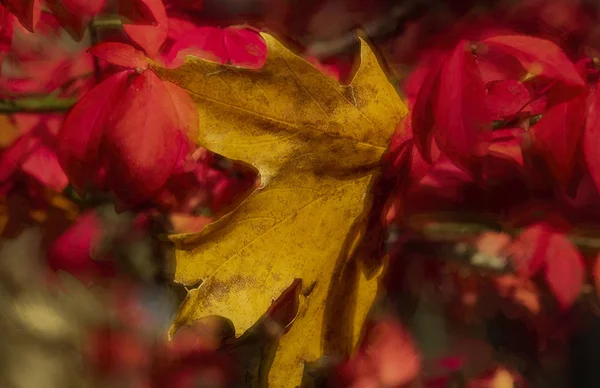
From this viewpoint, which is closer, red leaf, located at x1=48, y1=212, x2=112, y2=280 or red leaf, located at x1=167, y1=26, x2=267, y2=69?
red leaf, located at x1=167, y1=26, x2=267, y2=69

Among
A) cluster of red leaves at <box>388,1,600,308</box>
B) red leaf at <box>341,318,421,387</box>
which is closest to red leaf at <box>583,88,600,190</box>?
cluster of red leaves at <box>388,1,600,308</box>

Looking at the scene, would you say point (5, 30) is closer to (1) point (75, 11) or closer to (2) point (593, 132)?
(1) point (75, 11)

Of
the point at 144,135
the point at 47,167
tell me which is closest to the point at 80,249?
the point at 47,167

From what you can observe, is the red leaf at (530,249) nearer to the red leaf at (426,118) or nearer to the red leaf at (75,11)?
the red leaf at (426,118)

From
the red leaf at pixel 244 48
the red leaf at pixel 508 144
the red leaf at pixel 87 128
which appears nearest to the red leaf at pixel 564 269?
the red leaf at pixel 508 144

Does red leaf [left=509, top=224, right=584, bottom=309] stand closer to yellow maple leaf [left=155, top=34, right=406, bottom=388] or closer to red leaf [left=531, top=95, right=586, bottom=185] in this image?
red leaf [left=531, top=95, right=586, bottom=185]

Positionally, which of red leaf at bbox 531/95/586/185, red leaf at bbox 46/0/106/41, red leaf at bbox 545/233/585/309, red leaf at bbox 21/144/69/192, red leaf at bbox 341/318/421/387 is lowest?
red leaf at bbox 341/318/421/387
